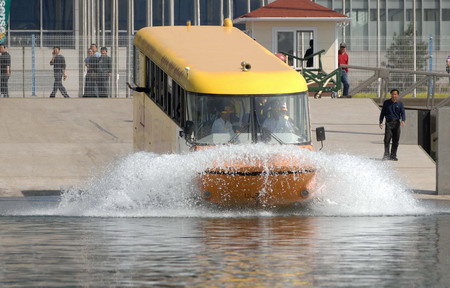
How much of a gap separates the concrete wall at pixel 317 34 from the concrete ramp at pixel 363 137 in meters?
4.10

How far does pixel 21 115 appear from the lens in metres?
34.8

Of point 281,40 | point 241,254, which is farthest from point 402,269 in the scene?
point 281,40

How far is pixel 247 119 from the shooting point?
2017cm

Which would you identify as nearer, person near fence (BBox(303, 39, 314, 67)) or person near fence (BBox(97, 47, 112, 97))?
person near fence (BBox(97, 47, 112, 97))

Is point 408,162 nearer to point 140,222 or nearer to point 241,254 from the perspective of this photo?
point 140,222

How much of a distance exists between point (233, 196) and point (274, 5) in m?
23.3

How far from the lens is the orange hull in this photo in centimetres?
1912

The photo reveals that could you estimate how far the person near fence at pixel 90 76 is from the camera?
126ft

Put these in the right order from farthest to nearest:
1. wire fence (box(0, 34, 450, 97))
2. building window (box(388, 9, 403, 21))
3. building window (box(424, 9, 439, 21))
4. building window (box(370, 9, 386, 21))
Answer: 1. building window (box(424, 9, 439, 21))
2. building window (box(370, 9, 386, 21))
3. building window (box(388, 9, 403, 21))
4. wire fence (box(0, 34, 450, 97))

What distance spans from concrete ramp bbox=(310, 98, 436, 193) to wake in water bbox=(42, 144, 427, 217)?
4125mm

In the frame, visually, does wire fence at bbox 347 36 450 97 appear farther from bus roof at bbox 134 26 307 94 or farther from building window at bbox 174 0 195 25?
building window at bbox 174 0 195 25

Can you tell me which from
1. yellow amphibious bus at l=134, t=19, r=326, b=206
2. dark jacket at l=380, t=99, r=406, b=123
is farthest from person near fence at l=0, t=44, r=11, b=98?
yellow amphibious bus at l=134, t=19, r=326, b=206

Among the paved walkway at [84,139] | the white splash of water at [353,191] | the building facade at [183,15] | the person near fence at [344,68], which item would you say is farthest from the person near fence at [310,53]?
the white splash of water at [353,191]

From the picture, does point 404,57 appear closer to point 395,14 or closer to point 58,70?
point 58,70
